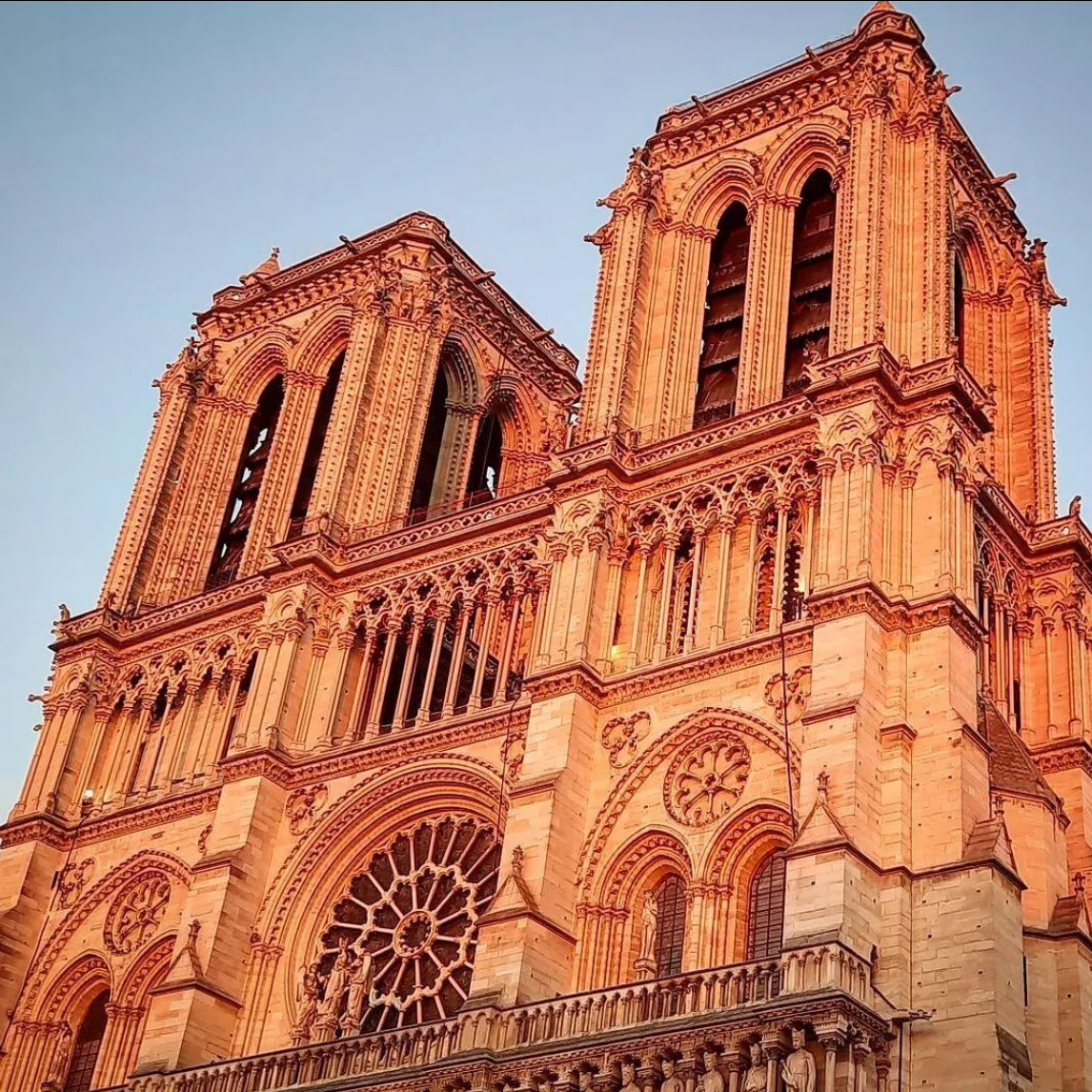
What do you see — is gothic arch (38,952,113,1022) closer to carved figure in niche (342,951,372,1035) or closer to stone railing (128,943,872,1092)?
stone railing (128,943,872,1092)

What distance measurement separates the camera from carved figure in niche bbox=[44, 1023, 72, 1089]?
3406 cm

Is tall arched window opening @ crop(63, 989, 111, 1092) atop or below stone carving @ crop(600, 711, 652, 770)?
below

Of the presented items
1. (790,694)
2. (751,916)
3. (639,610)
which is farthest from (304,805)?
(790,694)

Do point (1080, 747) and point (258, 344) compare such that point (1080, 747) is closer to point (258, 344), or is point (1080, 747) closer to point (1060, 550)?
point (1060, 550)

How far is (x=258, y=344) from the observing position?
44.4 metres

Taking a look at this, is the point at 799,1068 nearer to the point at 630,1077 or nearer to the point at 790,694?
the point at 630,1077

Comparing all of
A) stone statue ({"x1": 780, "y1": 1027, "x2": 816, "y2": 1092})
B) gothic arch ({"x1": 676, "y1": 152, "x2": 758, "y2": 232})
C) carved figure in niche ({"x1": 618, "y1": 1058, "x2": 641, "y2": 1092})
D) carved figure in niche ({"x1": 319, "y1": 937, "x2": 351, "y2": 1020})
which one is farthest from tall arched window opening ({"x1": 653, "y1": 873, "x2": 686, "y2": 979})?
gothic arch ({"x1": 676, "y1": 152, "x2": 758, "y2": 232})

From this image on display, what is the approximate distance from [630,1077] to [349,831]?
32.7 feet

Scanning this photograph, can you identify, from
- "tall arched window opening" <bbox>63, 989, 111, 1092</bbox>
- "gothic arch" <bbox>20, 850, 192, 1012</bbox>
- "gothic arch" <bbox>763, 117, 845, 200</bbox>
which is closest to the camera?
"tall arched window opening" <bbox>63, 989, 111, 1092</bbox>

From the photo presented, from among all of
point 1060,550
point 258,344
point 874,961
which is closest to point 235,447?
point 258,344

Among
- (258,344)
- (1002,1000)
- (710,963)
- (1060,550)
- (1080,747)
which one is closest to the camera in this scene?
(1002,1000)

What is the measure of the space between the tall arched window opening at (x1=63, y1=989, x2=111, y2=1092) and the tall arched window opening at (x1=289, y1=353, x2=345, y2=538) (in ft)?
A: 34.7

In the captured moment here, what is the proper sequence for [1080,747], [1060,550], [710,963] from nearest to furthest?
[710,963]
[1080,747]
[1060,550]

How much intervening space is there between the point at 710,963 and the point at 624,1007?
215 centimetres
